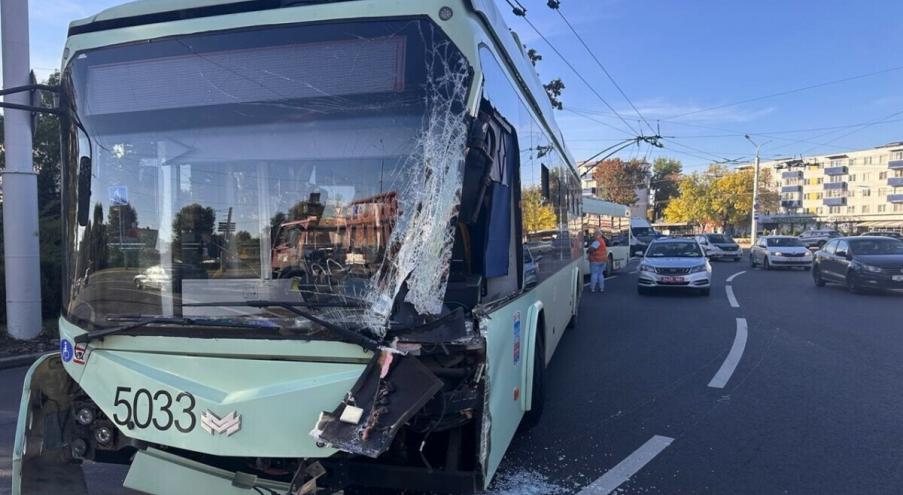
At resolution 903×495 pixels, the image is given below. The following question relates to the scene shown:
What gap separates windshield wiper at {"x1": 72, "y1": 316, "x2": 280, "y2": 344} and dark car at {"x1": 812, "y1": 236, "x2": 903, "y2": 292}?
17.2 m

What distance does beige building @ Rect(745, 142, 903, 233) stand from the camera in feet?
309

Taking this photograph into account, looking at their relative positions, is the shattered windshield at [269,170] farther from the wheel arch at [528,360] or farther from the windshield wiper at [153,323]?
the wheel arch at [528,360]

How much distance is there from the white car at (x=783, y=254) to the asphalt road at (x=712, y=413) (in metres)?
14.5

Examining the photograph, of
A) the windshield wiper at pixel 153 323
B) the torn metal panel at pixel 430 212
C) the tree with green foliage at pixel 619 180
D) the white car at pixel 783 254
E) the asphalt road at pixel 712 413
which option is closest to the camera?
the torn metal panel at pixel 430 212

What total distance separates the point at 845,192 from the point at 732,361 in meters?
128

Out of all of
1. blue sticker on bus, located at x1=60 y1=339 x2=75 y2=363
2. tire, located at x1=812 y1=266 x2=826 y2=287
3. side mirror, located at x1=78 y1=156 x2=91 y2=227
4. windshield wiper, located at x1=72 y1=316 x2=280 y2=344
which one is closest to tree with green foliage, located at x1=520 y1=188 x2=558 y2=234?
windshield wiper, located at x1=72 y1=316 x2=280 y2=344

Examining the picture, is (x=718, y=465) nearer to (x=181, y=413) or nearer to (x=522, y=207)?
(x=522, y=207)

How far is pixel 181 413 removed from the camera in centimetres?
296

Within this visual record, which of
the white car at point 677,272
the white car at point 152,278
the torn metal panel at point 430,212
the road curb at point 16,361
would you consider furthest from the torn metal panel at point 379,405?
the white car at point 677,272

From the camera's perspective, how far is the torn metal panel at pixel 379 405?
261 centimetres

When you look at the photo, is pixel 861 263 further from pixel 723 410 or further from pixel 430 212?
pixel 430 212

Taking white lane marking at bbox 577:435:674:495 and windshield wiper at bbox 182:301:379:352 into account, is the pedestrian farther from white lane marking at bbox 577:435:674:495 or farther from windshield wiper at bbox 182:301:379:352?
windshield wiper at bbox 182:301:379:352

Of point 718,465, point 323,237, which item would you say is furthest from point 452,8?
point 718,465

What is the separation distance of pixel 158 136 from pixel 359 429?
209 centimetres
